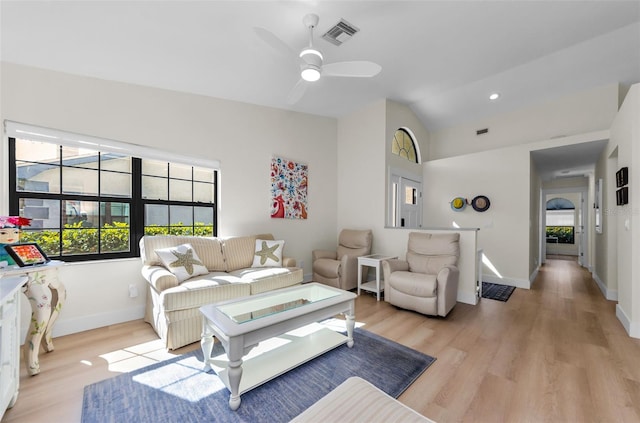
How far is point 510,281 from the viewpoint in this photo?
4.34 m

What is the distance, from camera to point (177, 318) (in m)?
2.18

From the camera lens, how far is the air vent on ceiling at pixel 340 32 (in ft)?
7.95

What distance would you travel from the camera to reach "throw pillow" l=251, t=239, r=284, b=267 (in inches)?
130

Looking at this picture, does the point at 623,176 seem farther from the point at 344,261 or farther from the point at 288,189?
the point at 288,189

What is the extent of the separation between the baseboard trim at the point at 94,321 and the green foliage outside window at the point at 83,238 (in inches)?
26.0

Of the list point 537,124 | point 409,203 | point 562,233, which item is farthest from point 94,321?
point 562,233

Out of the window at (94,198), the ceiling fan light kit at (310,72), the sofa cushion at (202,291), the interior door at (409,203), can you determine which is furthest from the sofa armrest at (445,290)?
the window at (94,198)

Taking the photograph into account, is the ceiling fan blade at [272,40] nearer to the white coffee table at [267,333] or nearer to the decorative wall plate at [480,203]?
the white coffee table at [267,333]

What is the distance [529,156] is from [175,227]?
5548 mm

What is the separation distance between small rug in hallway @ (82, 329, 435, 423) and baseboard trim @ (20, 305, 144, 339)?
44.1 inches

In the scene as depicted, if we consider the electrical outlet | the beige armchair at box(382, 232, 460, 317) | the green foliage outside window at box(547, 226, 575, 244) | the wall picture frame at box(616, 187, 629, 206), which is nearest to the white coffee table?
the beige armchair at box(382, 232, 460, 317)

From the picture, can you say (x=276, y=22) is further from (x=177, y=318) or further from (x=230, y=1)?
(x=177, y=318)

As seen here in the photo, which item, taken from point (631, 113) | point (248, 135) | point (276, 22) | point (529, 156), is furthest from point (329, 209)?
point (631, 113)

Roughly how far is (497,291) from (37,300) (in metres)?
5.39
